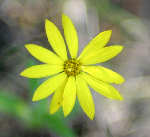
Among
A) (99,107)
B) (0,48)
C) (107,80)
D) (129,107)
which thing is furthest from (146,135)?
(0,48)

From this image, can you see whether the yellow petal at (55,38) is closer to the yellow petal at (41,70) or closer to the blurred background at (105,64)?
the yellow petal at (41,70)

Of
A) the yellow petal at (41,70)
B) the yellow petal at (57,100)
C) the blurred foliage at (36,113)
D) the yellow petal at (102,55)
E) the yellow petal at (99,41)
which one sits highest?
the yellow petal at (99,41)

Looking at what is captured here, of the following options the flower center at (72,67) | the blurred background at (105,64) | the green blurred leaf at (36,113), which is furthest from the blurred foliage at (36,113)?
the flower center at (72,67)

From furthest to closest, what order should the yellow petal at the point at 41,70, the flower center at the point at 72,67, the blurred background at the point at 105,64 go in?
1. the blurred background at the point at 105,64
2. the flower center at the point at 72,67
3. the yellow petal at the point at 41,70

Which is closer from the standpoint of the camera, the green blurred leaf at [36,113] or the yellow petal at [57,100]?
the yellow petal at [57,100]

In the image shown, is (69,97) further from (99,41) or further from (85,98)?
(99,41)

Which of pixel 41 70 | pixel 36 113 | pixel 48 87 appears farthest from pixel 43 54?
pixel 36 113

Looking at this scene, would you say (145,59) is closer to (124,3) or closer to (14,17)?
(124,3)
